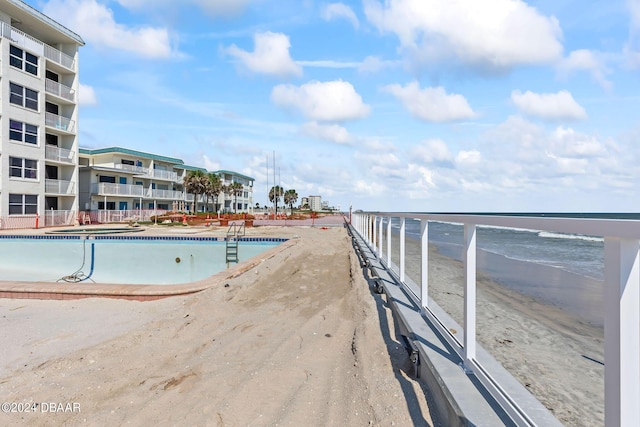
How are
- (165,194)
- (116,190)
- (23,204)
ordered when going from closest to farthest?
(23,204) < (116,190) < (165,194)

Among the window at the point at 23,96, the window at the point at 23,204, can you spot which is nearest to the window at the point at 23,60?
the window at the point at 23,96

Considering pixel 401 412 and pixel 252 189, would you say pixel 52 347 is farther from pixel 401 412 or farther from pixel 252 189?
pixel 252 189

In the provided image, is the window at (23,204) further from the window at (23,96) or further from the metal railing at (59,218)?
the window at (23,96)

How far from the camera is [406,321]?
11.7 feet

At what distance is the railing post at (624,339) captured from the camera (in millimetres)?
1224

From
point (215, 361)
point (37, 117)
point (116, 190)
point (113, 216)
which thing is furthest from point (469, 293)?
point (116, 190)

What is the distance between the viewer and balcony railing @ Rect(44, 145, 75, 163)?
2497 centimetres

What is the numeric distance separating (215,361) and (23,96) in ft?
93.4

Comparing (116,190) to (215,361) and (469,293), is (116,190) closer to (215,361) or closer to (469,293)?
(215,361)

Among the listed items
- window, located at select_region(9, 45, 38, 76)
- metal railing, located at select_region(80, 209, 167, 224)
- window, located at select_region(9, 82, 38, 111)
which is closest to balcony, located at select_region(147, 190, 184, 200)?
metal railing, located at select_region(80, 209, 167, 224)

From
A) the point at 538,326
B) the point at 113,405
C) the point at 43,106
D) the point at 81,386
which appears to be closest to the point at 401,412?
the point at 113,405

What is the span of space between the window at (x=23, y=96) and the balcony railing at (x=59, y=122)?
119 cm

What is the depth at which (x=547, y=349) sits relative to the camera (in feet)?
13.8

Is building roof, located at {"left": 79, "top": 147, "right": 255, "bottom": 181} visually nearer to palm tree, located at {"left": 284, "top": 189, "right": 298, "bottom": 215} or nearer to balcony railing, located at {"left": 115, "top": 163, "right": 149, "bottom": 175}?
balcony railing, located at {"left": 115, "top": 163, "right": 149, "bottom": 175}
